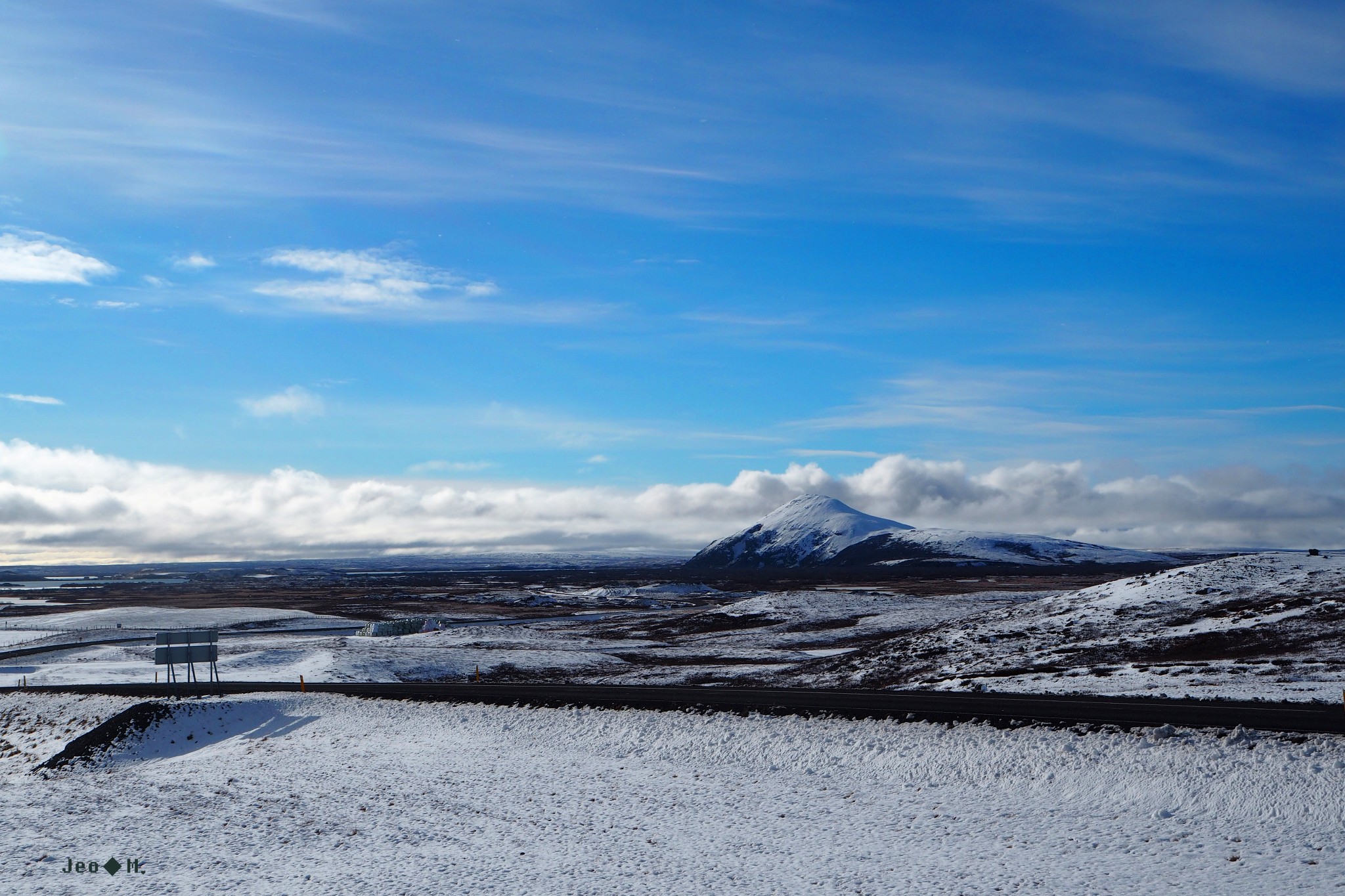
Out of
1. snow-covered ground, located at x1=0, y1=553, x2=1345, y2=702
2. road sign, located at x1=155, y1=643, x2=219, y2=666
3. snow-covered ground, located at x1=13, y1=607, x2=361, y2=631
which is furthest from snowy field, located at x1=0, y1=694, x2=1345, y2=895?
snow-covered ground, located at x1=13, y1=607, x2=361, y2=631

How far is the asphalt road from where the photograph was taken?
24.0 meters

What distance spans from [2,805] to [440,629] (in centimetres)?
6920

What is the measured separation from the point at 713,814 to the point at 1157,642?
4060 centimetres

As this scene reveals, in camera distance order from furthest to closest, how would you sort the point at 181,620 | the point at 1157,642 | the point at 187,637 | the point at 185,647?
the point at 181,620, the point at 1157,642, the point at 187,637, the point at 185,647

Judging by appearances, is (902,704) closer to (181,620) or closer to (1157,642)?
(1157,642)

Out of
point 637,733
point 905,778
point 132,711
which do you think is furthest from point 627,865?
point 132,711

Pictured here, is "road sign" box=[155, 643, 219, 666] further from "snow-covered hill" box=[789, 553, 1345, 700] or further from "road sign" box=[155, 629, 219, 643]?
"snow-covered hill" box=[789, 553, 1345, 700]

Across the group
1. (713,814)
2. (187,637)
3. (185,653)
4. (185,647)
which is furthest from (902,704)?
(187,637)

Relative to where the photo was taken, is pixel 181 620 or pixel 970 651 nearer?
pixel 970 651

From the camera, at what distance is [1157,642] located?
51.2 meters

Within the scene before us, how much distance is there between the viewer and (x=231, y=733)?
34.0 m

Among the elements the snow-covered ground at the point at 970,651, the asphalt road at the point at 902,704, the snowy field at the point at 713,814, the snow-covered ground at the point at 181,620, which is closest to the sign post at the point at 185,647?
the asphalt road at the point at 902,704

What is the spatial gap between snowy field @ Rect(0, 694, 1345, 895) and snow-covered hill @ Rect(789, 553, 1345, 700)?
38.9 ft

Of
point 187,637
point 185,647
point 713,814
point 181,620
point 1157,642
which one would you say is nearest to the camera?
point 713,814
